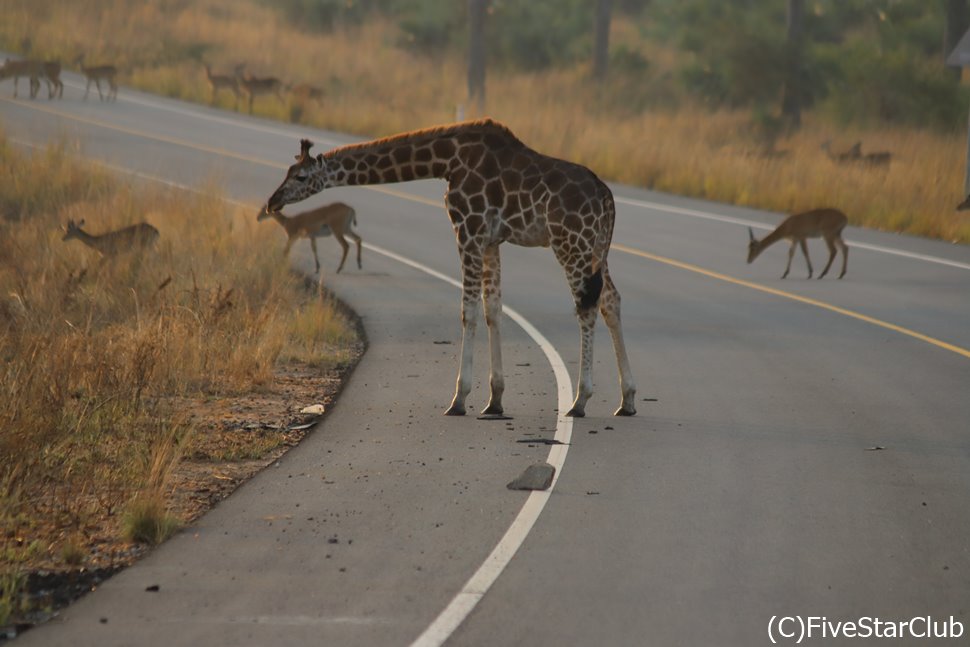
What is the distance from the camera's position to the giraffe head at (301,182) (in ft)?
42.3

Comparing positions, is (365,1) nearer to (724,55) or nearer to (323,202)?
(724,55)

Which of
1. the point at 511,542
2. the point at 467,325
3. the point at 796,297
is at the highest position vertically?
the point at 467,325

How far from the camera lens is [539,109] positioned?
4356 cm

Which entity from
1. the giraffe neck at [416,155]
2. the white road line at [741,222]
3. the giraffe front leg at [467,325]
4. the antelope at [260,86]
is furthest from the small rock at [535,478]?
the antelope at [260,86]

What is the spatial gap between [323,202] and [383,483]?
18775 millimetres

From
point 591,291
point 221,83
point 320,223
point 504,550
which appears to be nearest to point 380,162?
point 591,291

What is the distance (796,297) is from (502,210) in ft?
27.5

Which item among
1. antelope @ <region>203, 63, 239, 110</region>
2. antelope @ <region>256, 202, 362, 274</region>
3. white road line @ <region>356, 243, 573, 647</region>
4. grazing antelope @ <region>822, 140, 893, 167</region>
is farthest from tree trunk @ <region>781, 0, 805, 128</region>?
white road line @ <region>356, 243, 573, 647</region>

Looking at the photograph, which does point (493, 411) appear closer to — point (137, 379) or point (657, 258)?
point (137, 379)

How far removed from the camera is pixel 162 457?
10242 mm

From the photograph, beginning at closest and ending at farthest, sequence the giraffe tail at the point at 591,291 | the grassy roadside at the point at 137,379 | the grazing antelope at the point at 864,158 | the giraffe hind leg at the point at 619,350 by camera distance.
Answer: the grassy roadside at the point at 137,379
the giraffe tail at the point at 591,291
the giraffe hind leg at the point at 619,350
the grazing antelope at the point at 864,158

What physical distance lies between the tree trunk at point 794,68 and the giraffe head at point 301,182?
33.3 metres

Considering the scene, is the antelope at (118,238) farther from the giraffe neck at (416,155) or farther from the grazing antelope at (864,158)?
the grazing antelope at (864,158)

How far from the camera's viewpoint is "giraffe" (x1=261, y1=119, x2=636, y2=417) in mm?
12734
